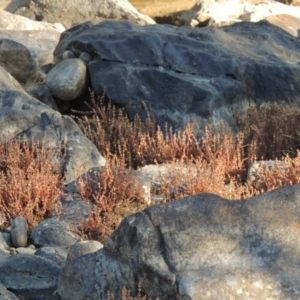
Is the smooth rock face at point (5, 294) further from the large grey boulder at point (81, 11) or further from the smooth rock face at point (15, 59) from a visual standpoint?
the large grey boulder at point (81, 11)

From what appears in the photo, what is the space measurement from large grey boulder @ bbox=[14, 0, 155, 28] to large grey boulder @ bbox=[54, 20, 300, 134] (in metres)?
4.48

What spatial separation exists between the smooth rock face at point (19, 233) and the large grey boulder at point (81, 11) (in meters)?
8.95

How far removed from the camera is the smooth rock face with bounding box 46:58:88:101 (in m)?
8.69

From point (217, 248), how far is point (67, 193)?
2904 millimetres

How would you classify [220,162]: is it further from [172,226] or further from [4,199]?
[172,226]

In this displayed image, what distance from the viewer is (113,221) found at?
226 inches

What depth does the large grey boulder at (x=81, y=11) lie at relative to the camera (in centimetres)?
1421

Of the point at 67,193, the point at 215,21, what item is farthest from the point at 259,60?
the point at 215,21

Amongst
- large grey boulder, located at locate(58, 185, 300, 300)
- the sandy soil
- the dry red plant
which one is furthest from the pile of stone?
the sandy soil

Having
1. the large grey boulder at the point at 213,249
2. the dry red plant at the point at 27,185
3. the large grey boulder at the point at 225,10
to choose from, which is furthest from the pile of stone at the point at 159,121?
the large grey boulder at the point at 225,10

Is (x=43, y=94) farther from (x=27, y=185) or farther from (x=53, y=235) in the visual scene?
(x=53, y=235)

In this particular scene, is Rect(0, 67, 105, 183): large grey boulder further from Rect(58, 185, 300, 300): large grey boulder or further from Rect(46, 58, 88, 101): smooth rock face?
Rect(58, 185, 300, 300): large grey boulder

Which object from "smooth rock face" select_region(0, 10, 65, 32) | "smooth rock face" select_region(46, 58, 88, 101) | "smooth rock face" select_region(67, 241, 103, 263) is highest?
"smooth rock face" select_region(67, 241, 103, 263)

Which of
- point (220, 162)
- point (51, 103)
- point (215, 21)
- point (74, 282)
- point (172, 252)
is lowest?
point (215, 21)
